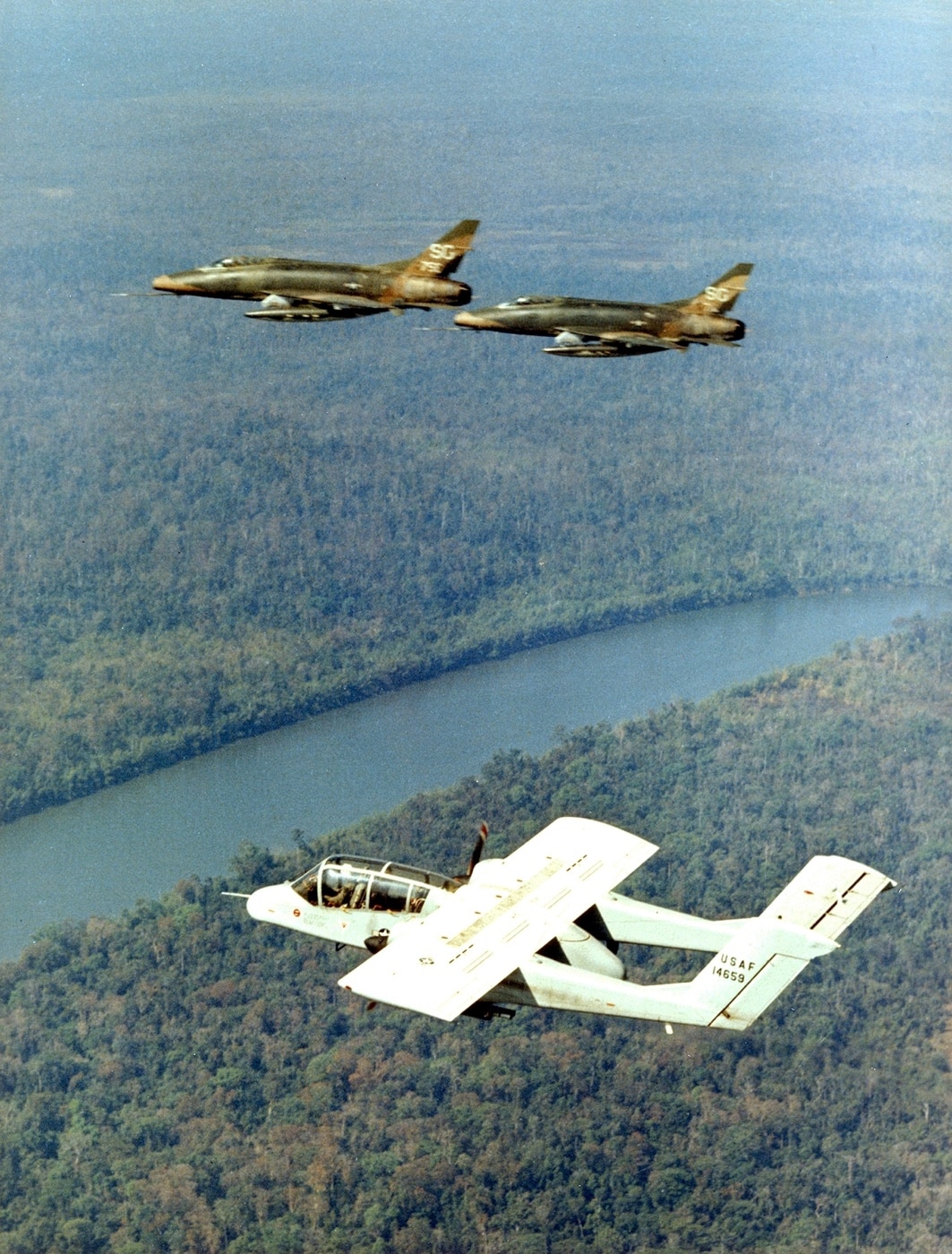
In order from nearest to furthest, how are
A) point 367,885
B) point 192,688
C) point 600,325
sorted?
point 367,885 → point 600,325 → point 192,688

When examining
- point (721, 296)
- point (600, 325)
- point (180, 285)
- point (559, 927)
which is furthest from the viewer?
point (721, 296)

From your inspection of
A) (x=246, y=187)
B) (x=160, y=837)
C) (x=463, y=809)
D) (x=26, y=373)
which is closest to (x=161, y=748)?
(x=160, y=837)

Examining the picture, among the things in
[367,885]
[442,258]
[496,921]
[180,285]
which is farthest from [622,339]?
[496,921]

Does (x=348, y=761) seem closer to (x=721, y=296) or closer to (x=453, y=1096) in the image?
(x=453, y=1096)

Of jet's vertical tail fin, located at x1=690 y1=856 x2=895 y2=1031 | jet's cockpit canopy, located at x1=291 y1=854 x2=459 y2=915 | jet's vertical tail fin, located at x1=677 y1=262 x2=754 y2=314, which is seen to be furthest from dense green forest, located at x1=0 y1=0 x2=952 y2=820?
jet's vertical tail fin, located at x1=690 y1=856 x2=895 y2=1031

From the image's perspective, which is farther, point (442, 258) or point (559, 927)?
point (442, 258)

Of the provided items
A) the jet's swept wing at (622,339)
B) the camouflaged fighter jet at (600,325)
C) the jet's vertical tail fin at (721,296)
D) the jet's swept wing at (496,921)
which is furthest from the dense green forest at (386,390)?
the jet's swept wing at (496,921)

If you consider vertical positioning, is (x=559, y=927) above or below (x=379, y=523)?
above
